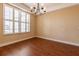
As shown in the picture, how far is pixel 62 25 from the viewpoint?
4.77 metres

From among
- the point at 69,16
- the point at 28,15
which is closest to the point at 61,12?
the point at 69,16

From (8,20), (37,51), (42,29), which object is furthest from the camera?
(42,29)

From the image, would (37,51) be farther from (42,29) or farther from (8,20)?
(42,29)

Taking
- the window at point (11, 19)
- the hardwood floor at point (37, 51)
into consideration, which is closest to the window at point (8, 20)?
the window at point (11, 19)

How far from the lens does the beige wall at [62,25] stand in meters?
4.05

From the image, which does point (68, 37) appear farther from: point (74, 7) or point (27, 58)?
point (27, 58)

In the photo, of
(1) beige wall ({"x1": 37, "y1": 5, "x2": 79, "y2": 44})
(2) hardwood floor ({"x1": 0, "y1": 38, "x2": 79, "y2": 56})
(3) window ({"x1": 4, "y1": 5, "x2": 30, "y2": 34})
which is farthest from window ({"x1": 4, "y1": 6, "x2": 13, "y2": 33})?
(1) beige wall ({"x1": 37, "y1": 5, "x2": 79, "y2": 44})

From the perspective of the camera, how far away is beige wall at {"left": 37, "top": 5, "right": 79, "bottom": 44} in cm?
405

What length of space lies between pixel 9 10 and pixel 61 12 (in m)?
3.21

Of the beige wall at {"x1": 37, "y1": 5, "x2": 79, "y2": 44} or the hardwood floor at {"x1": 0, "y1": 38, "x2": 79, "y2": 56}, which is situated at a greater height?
the beige wall at {"x1": 37, "y1": 5, "x2": 79, "y2": 44}

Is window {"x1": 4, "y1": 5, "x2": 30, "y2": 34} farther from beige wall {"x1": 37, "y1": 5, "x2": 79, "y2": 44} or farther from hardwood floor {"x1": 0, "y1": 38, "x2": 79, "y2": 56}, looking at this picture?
beige wall {"x1": 37, "y1": 5, "x2": 79, "y2": 44}

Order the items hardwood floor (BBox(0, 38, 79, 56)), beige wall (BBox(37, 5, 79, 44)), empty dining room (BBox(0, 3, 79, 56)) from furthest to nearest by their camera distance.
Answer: beige wall (BBox(37, 5, 79, 44)) < empty dining room (BBox(0, 3, 79, 56)) < hardwood floor (BBox(0, 38, 79, 56))

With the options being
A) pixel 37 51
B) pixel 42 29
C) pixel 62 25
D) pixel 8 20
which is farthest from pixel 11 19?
pixel 62 25

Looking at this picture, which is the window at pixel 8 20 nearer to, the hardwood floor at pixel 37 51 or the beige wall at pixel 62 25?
the hardwood floor at pixel 37 51
